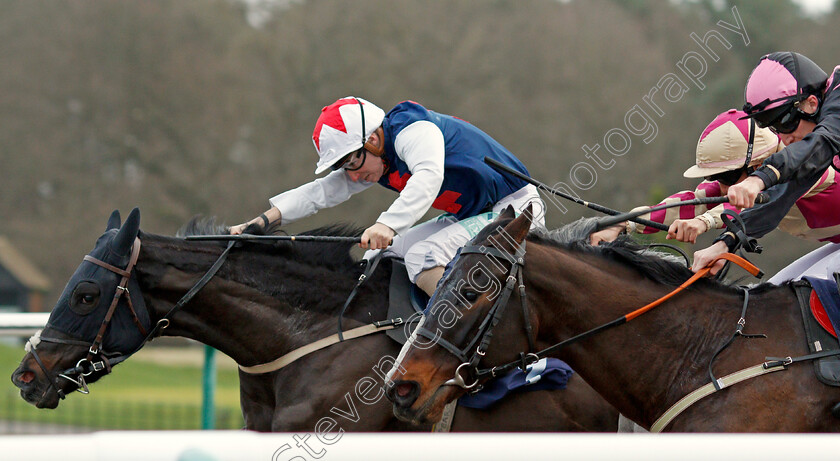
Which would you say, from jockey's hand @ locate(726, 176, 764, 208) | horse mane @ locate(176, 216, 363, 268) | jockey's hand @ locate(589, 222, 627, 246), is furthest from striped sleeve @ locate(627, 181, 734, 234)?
horse mane @ locate(176, 216, 363, 268)

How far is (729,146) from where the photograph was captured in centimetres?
369

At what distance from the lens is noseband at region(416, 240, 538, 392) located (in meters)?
2.95

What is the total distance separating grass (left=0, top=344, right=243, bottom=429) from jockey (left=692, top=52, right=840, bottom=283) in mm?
7234

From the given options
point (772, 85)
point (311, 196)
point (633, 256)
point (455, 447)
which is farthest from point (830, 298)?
point (311, 196)

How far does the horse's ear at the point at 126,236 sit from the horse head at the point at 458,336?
1367 millimetres

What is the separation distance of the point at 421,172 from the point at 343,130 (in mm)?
450

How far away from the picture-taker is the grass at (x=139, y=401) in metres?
12.3

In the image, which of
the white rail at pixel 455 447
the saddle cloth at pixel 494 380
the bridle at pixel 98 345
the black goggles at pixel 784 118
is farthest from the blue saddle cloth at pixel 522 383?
the white rail at pixel 455 447

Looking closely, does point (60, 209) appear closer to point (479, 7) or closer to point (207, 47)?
point (207, 47)

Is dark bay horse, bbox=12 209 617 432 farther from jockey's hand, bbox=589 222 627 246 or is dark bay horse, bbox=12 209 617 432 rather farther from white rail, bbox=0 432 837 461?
white rail, bbox=0 432 837 461

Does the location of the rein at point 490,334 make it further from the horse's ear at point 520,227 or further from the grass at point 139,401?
the grass at point 139,401

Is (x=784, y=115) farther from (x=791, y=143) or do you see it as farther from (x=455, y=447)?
(x=455, y=447)

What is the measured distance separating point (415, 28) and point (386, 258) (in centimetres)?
1879

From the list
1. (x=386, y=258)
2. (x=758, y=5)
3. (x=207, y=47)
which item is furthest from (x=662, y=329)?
(x=758, y=5)
